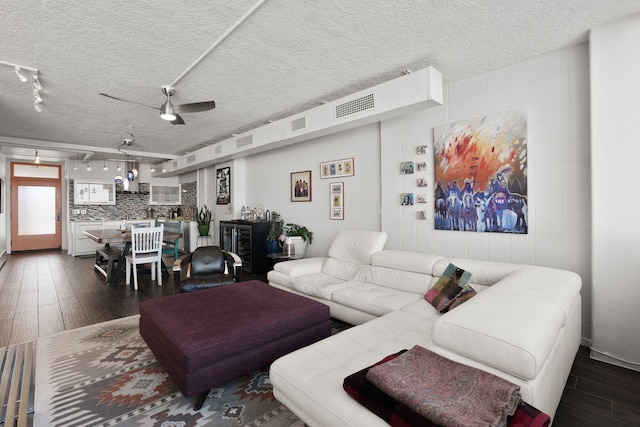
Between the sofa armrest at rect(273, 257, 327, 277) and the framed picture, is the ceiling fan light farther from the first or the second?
the framed picture

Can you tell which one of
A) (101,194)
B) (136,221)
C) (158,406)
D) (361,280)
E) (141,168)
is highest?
A: (141,168)

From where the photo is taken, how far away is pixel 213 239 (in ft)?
25.2

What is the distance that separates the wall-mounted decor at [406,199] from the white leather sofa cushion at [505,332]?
2096 mm

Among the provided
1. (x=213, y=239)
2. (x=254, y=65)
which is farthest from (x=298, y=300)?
(x=213, y=239)

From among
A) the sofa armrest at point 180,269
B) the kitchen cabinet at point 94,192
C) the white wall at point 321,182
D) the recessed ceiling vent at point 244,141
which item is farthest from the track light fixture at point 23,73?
the kitchen cabinet at point 94,192

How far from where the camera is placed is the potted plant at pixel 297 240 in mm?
4738

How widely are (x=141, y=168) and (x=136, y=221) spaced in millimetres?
1821

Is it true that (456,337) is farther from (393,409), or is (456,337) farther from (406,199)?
(406,199)

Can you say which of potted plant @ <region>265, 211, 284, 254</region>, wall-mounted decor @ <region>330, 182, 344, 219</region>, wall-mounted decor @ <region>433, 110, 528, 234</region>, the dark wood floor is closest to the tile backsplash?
the dark wood floor

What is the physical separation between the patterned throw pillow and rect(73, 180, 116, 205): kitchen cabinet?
31.1ft

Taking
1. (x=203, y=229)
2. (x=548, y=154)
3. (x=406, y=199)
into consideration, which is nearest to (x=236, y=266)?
(x=406, y=199)

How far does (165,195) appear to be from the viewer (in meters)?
9.64

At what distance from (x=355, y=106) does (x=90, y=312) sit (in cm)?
401

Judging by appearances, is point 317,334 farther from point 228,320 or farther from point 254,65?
point 254,65
